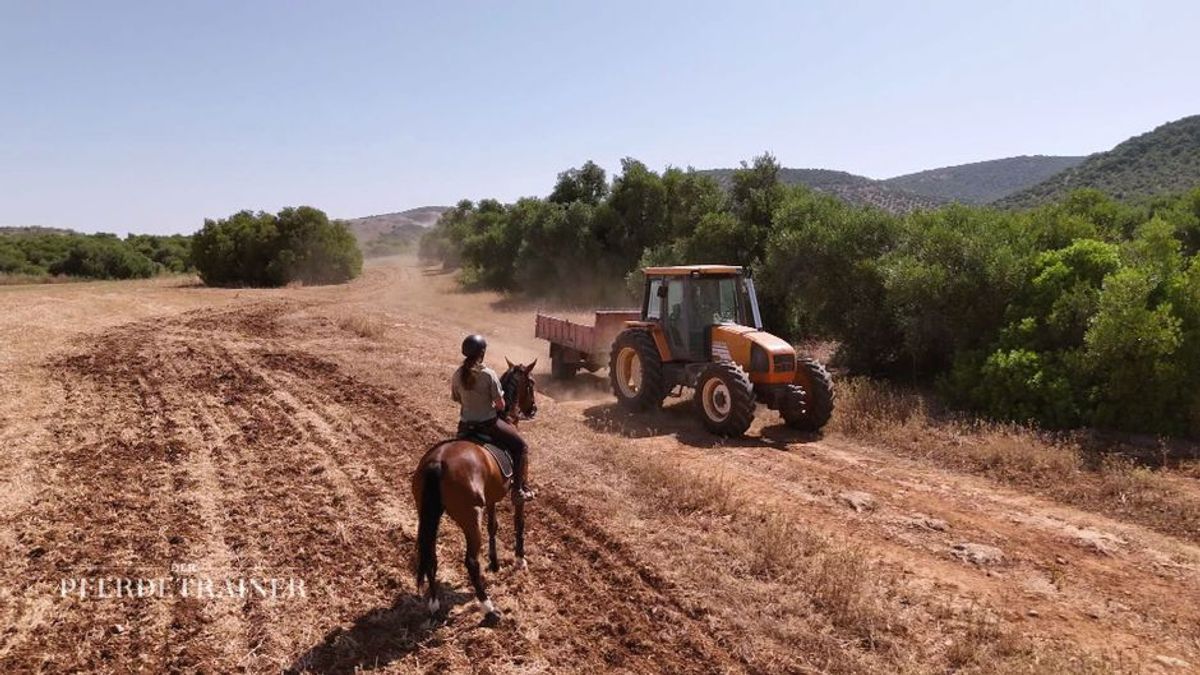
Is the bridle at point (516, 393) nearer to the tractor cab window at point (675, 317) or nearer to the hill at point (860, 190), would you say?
the tractor cab window at point (675, 317)

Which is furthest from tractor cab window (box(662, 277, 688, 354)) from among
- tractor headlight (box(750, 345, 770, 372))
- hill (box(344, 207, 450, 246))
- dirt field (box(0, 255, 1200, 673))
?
hill (box(344, 207, 450, 246))

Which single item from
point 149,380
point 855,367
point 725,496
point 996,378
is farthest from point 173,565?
point 855,367

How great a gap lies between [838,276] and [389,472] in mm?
9593

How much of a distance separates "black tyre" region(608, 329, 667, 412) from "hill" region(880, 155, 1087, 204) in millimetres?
62229

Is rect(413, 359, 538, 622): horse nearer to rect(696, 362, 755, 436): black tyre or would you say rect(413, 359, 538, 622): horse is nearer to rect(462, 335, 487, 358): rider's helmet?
rect(462, 335, 487, 358): rider's helmet

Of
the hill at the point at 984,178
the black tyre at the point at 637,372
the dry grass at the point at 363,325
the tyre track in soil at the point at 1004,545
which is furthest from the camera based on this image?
the hill at the point at 984,178

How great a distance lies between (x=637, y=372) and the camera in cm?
1221

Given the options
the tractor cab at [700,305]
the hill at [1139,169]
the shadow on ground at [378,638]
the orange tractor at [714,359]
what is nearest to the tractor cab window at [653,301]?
the orange tractor at [714,359]

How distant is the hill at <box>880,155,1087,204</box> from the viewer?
231 feet

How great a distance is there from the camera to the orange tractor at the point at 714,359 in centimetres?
1054

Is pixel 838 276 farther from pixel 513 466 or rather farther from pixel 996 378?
pixel 513 466

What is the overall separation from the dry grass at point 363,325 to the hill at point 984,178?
5790 centimetres

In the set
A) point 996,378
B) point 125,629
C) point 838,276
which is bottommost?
point 125,629

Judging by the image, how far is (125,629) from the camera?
5.33m
